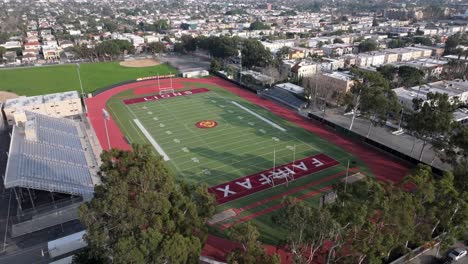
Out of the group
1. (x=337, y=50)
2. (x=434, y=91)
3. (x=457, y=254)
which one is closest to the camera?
(x=457, y=254)

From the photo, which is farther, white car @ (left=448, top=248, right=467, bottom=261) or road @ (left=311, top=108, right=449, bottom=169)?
road @ (left=311, top=108, right=449, bottom=169)

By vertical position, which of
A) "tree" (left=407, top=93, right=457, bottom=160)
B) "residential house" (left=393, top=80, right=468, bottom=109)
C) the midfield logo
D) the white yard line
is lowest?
the midfield logo

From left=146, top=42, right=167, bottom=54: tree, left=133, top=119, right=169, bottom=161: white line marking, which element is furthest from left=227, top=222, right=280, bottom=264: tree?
left=146, top=42, right=167, bottom=54: tree

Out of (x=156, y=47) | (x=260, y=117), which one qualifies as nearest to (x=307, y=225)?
(x=260, y=117)

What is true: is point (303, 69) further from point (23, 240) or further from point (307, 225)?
point (23, 240)

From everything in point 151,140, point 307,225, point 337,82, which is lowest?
point 151,140

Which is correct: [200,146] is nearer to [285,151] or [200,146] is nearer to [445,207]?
[285,151]

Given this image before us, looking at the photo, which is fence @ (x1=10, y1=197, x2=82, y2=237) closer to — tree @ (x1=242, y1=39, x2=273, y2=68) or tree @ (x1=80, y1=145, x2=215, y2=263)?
tree @ (x1=80, y1=145, x2=215, y2=263)
